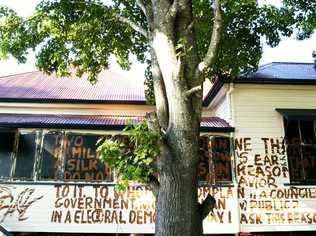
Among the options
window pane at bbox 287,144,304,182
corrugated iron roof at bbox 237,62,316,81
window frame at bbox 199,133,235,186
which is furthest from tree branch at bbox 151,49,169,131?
window pane at bbox 287,144,304,182

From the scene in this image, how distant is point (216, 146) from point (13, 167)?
603 centimetres

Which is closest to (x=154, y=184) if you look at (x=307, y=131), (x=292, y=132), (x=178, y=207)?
(x=178, y=207)

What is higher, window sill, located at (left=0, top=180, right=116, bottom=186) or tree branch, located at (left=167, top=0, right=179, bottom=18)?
tree branch, located at (left=167, top=0, right=179, bottom=18)

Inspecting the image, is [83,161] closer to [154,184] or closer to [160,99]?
[160,99]

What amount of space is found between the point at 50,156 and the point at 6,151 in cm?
131

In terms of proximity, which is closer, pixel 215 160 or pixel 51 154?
pixel 51 154

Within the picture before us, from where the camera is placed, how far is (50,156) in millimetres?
12547

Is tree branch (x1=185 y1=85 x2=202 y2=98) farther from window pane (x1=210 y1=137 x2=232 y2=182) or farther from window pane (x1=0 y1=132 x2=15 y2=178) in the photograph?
window pane (x1=0 y1=132 x2=15 y2=178)

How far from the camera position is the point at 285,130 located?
42.9 ft

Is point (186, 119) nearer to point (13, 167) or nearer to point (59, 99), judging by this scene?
point (13, 167)

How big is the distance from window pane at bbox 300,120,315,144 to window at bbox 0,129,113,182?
6.07m

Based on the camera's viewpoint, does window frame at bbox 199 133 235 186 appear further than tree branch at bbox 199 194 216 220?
Yes

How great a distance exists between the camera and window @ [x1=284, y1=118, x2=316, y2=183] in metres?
12.7

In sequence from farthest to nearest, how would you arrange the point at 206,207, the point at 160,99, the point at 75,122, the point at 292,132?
1. the point at 292,132
2. the point at 75,122
3. the point at 160,99
4. the point at 206,207
